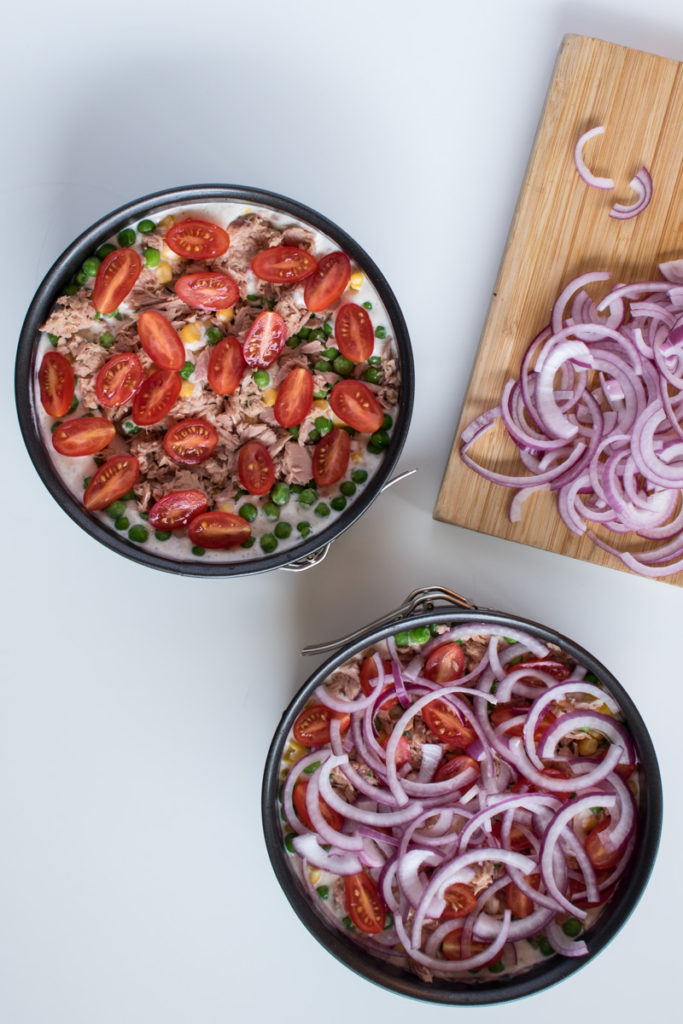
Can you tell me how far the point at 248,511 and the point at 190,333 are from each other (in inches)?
22.9

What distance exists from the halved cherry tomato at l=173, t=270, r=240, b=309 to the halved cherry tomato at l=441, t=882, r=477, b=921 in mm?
1939

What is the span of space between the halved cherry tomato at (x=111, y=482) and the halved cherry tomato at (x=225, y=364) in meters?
0.35

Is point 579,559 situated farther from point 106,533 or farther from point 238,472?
point 106,533

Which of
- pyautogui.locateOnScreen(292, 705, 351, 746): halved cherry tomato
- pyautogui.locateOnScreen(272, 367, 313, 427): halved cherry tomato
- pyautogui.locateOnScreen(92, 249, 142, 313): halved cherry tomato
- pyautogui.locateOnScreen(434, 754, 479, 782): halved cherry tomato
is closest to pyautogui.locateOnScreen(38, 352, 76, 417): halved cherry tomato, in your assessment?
pyautogui.locateOnScreen(92, 249, 142, 313): halved cherry tomato

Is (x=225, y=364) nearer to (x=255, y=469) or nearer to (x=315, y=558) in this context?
(x=255, y=469)

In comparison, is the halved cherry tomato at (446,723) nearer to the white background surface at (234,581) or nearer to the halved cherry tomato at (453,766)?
the halved cherry tomato at (453,766)

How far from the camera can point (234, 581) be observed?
2787 millimetres

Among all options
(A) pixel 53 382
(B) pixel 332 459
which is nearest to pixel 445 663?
(B) pixel 332 459

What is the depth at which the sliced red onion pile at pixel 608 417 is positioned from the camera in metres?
2.54

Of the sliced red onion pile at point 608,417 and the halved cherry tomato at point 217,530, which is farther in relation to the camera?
the sliced red onion pile at point 608,417

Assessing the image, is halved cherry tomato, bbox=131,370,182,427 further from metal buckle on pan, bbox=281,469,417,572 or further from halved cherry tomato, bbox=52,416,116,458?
metal buckle on pan, bbox=281,469,417,572

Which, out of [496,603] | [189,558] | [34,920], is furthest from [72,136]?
[34,920]

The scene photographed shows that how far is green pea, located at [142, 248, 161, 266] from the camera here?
235 centimetres

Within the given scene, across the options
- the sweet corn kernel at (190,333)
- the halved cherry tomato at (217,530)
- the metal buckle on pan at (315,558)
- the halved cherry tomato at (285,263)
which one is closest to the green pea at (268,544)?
the halved cherry tomato at (217,530)
